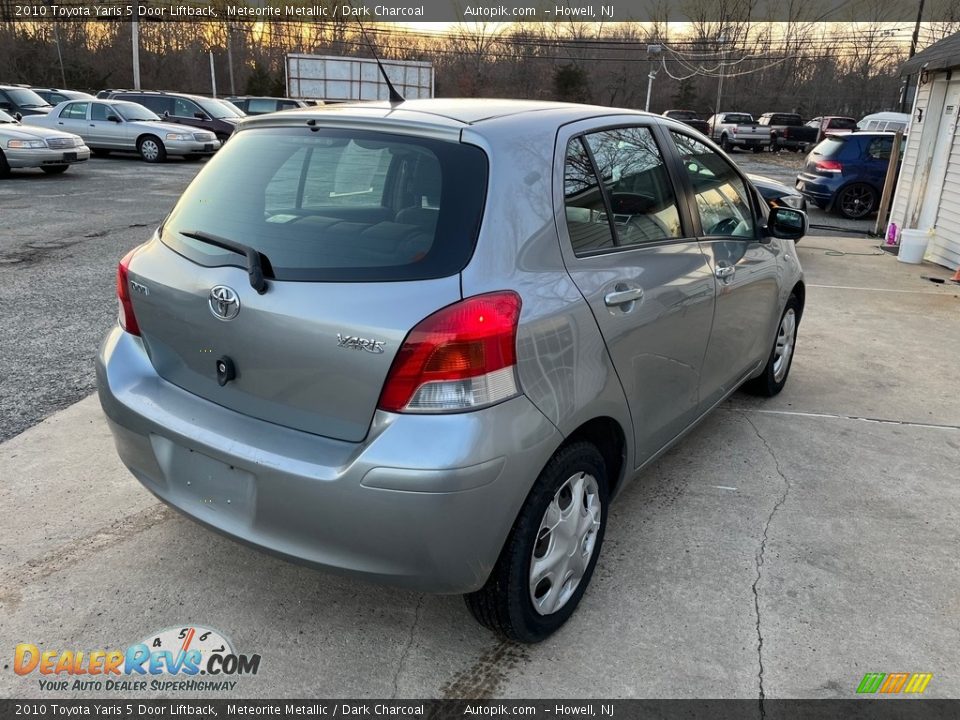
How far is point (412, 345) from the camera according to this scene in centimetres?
197

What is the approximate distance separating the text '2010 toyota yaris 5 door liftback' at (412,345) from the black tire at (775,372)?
188 centimetres

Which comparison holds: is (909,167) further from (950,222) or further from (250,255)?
(250,255)

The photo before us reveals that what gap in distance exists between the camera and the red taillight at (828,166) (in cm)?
1410

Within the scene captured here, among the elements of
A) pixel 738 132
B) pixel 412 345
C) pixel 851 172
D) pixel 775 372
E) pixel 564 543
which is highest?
pixel 738 132

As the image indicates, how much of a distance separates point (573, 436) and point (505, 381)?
464 mm

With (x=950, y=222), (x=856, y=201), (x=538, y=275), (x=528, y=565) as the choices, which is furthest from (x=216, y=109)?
(x=528, y=565)

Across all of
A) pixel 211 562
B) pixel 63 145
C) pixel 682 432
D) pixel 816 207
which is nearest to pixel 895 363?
pixel 682 432

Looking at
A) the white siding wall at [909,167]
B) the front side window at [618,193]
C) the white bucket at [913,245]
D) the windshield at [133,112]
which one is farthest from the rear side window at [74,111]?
the front side window at [618,193]

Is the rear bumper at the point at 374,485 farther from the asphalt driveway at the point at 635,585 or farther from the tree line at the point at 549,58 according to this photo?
the tree line at the point at 549,58

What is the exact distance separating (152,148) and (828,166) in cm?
1645

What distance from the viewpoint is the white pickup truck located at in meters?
34.0

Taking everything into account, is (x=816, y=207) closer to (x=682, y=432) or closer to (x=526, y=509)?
(x=682, y=432)

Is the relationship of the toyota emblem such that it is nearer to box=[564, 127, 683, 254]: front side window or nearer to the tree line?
box=[564, 127, 683, 254]: front side window

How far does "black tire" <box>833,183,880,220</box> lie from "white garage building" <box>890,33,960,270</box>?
9.99 feet
